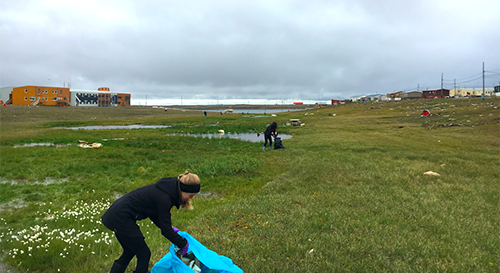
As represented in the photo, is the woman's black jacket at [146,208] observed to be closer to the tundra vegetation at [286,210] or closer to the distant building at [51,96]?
the tundra vegetation at [286,210]

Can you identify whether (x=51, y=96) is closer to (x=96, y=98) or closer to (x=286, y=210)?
(x=96, y=98)

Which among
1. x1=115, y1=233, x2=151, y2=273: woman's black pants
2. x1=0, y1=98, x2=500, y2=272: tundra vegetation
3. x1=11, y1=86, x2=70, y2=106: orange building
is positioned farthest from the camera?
x1=11, y1=86, x2=70, y2=106: orange building

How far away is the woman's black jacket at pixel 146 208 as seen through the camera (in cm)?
468

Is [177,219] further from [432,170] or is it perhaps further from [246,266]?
[432,170]

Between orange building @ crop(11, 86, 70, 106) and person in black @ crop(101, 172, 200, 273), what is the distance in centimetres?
12088

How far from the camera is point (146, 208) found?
4.83m

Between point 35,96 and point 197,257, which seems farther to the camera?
point 35,96

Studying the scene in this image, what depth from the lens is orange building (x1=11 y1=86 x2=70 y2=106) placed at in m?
103

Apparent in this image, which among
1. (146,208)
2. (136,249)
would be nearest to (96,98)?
(136,249)

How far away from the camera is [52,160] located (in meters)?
17.4

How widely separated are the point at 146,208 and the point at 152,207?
0.09 m

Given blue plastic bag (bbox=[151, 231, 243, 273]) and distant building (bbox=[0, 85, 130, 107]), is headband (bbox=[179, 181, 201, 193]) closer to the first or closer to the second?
blue plastic bag (bbox=[151, 231, 243, 273])

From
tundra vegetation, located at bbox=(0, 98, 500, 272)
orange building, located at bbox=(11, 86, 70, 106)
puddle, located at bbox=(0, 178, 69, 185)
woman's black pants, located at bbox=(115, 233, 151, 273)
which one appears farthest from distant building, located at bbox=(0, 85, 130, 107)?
woman's black pants, located at bbox=(115, 233, 151, 273)

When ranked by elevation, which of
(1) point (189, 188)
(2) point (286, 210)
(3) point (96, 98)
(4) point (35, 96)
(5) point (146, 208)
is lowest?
A: (2) point (286, 210)
